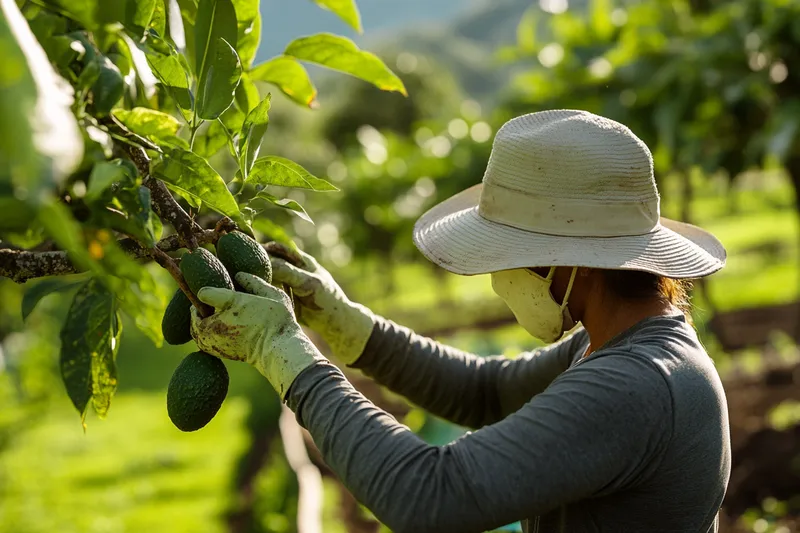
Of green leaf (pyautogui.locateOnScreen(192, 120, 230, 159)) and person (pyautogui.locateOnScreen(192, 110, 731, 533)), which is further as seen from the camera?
green leaf (pyautogui.locateOnScreen(192, 120, 230, 159))

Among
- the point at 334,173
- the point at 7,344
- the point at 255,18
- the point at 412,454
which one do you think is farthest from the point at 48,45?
the point at 334,173

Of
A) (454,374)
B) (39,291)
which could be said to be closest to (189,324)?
(39,291)

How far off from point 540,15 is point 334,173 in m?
6.61

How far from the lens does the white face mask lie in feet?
5.64

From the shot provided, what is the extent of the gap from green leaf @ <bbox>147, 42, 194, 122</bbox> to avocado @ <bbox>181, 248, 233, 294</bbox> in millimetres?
241

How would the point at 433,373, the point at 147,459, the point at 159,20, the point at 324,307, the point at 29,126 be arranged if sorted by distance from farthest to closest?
the point at 147,459, the point at 433,373, the point at 324,307, the point at 159,20, the point at 29,126

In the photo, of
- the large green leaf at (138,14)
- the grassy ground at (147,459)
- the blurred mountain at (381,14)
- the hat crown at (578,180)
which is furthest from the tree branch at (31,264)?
the blurred mountain at (381,14)

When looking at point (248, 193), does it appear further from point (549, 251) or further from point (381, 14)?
point (381, 14)

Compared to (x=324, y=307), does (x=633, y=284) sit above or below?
above

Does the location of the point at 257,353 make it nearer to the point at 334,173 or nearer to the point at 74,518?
the point at 74,518

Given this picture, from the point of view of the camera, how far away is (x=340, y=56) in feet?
5.76

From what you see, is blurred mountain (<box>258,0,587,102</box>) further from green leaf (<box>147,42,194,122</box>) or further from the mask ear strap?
green leaf (<box>147,42,194,122</box>)

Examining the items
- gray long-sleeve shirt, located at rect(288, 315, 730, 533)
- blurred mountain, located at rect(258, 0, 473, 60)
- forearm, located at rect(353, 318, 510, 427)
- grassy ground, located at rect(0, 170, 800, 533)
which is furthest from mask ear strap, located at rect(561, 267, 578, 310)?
blurred mountain, located at rect(258, 0, 473, 60)

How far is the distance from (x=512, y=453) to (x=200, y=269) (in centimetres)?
60
